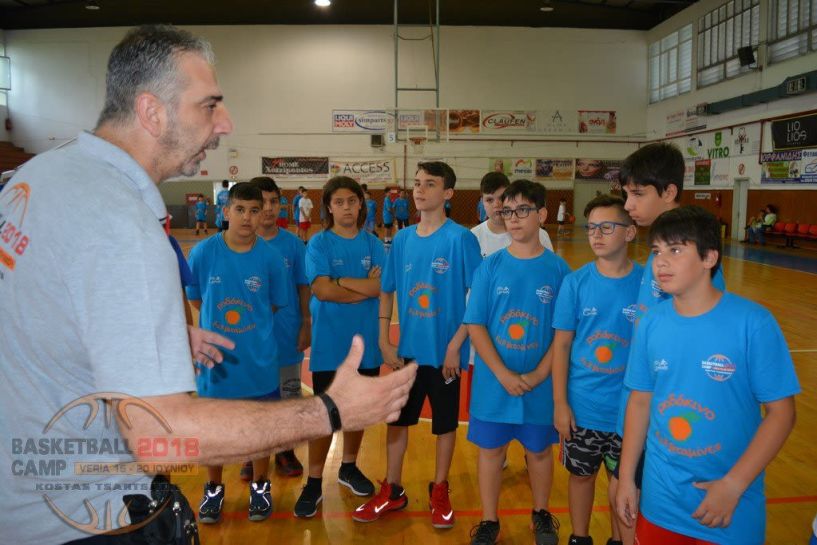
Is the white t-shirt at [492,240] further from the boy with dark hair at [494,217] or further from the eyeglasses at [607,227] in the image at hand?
the eyeglasses at [607,227]

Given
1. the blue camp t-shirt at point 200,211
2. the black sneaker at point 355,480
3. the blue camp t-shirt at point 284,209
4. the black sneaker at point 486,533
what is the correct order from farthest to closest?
the blue camp t-shirt at point 284,209 → the blue camp t-shirt at point 200,211 → the black sneaker at point 355,480 → the black sneaker at point 486,533

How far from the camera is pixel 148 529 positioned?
128 centimetres

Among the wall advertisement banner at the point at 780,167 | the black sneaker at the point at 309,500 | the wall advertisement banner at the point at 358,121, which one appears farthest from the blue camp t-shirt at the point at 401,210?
the black sneaker at the point at 309,500

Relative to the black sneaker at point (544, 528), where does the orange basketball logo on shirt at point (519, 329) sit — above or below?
above

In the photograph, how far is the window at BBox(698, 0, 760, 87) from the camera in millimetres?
17953

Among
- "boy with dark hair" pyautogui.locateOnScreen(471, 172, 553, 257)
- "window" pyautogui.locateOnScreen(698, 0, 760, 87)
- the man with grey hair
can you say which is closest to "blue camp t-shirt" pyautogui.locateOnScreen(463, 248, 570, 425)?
"boy with dark hair" pyautogui.locateOnScreen(471, 172, 553, 257)

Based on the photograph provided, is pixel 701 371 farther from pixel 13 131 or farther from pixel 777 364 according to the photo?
pixel 13 131

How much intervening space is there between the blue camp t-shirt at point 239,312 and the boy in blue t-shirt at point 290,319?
333mm

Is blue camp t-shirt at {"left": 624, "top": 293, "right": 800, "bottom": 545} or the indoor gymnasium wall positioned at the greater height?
the indoor gymnasium wall

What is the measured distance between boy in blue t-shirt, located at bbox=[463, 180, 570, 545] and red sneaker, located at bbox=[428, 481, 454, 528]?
0.18 m

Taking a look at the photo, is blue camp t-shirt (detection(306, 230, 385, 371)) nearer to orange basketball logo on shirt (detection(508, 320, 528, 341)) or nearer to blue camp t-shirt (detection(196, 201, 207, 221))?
orange basketball logo on shirt (detection(508, 320, 528, 341))

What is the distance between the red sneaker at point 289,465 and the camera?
3857 millimetres

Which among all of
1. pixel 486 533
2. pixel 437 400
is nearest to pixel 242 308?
pixel 437 400

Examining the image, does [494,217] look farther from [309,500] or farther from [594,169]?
[594,169]
